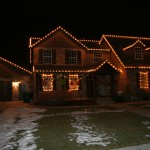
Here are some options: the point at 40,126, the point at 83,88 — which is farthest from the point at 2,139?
the point at 83,88

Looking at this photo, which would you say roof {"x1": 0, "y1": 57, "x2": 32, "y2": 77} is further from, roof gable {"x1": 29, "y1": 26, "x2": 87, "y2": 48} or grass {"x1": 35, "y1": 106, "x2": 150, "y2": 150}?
grass {"x1": 35, "y1": 106, "x2": 150, "y2": 150}

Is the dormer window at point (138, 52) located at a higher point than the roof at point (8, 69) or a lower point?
higher

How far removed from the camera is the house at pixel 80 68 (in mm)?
24116

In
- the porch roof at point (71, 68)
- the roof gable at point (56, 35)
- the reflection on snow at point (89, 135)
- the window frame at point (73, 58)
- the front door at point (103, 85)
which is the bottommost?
the reflection on snow at point (89, 135)

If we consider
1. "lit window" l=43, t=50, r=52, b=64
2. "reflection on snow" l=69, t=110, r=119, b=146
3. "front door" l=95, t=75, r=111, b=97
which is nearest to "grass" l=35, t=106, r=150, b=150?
"reflection on snow" l=69, t=110, r=119, b=146

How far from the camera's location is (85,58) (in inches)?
1033

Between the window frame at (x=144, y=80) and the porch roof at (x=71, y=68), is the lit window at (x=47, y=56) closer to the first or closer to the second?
the porch roof at (x=71, y=68)

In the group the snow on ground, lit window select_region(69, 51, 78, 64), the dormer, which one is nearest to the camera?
the snow on ground

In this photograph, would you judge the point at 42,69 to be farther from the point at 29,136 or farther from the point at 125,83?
the point at 29,136

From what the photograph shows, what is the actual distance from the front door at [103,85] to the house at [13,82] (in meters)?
7.93

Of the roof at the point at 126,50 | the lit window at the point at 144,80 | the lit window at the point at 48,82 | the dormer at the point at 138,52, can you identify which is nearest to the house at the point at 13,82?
the lit window at the point at 48,82

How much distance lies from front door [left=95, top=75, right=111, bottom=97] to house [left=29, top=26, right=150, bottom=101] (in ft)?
1.89

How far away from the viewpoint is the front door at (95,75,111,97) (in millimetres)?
27625

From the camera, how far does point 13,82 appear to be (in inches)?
1046
